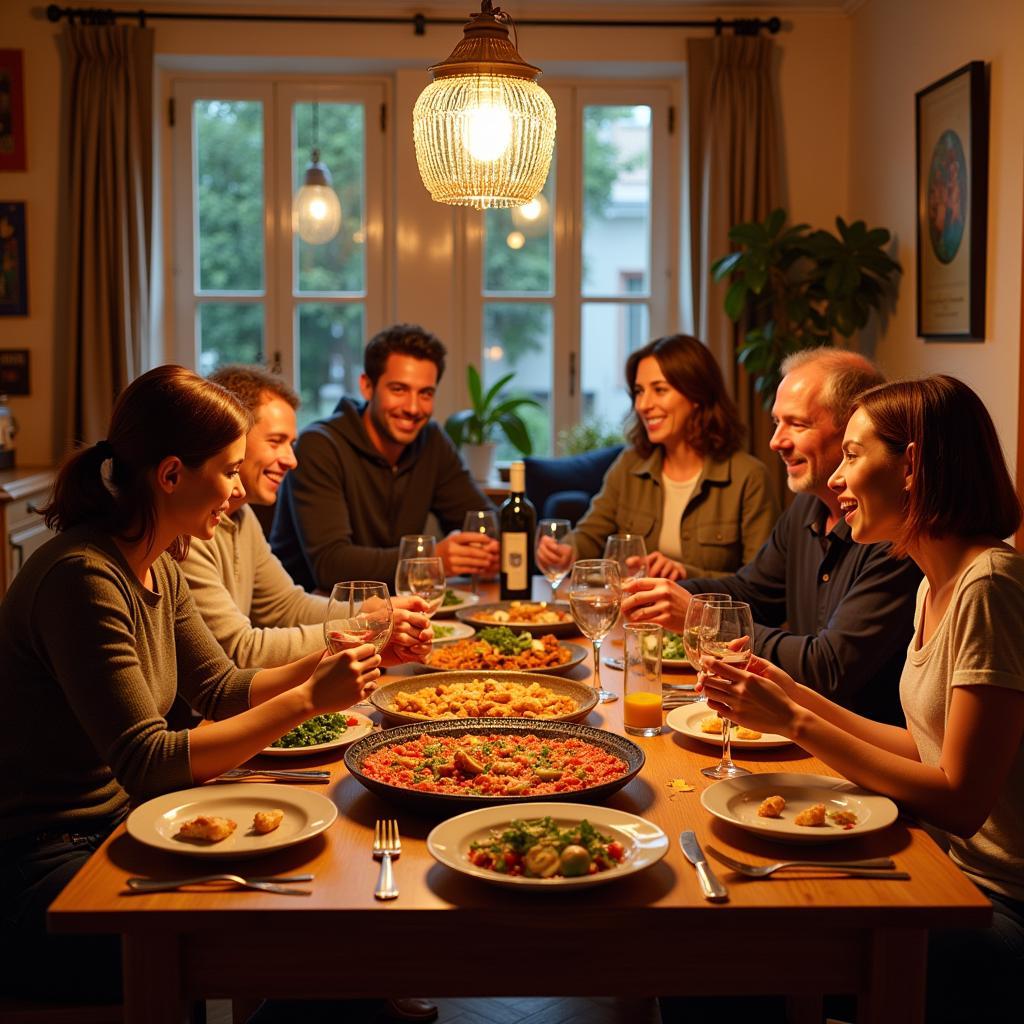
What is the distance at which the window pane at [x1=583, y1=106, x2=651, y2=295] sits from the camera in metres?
5.57

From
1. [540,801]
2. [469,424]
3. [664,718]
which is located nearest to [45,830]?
[540,801]

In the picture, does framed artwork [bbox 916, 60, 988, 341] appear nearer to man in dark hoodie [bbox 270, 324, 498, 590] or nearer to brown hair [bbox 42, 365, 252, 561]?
man in dark hoodie [bbox 270, 324, 498, 590]

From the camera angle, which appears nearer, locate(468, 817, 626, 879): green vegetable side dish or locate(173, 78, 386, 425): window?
locate(468, 817, 626, 879): green vegetable side dish

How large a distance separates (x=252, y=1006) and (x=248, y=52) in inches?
163

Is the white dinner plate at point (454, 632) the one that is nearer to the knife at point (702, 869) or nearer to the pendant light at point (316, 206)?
the knife at point (702, 869)

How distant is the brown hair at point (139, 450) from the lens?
1.71 metres

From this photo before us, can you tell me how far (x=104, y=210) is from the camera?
16.6 ft

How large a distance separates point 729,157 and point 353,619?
402cm

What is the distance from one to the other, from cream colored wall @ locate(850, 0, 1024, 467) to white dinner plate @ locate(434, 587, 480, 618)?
1778 millimetres

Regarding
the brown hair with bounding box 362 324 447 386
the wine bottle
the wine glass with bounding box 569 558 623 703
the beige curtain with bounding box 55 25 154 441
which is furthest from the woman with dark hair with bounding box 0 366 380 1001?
the beige curtain with bounding box 55 25 154 441

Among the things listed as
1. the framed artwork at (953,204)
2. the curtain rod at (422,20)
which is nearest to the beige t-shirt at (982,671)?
the framed artwork at (953,204)

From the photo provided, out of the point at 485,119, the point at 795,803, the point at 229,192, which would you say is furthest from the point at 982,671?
the point at 229,192

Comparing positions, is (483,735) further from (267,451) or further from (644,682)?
(267,451)

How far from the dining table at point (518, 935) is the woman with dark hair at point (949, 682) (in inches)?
9.0
